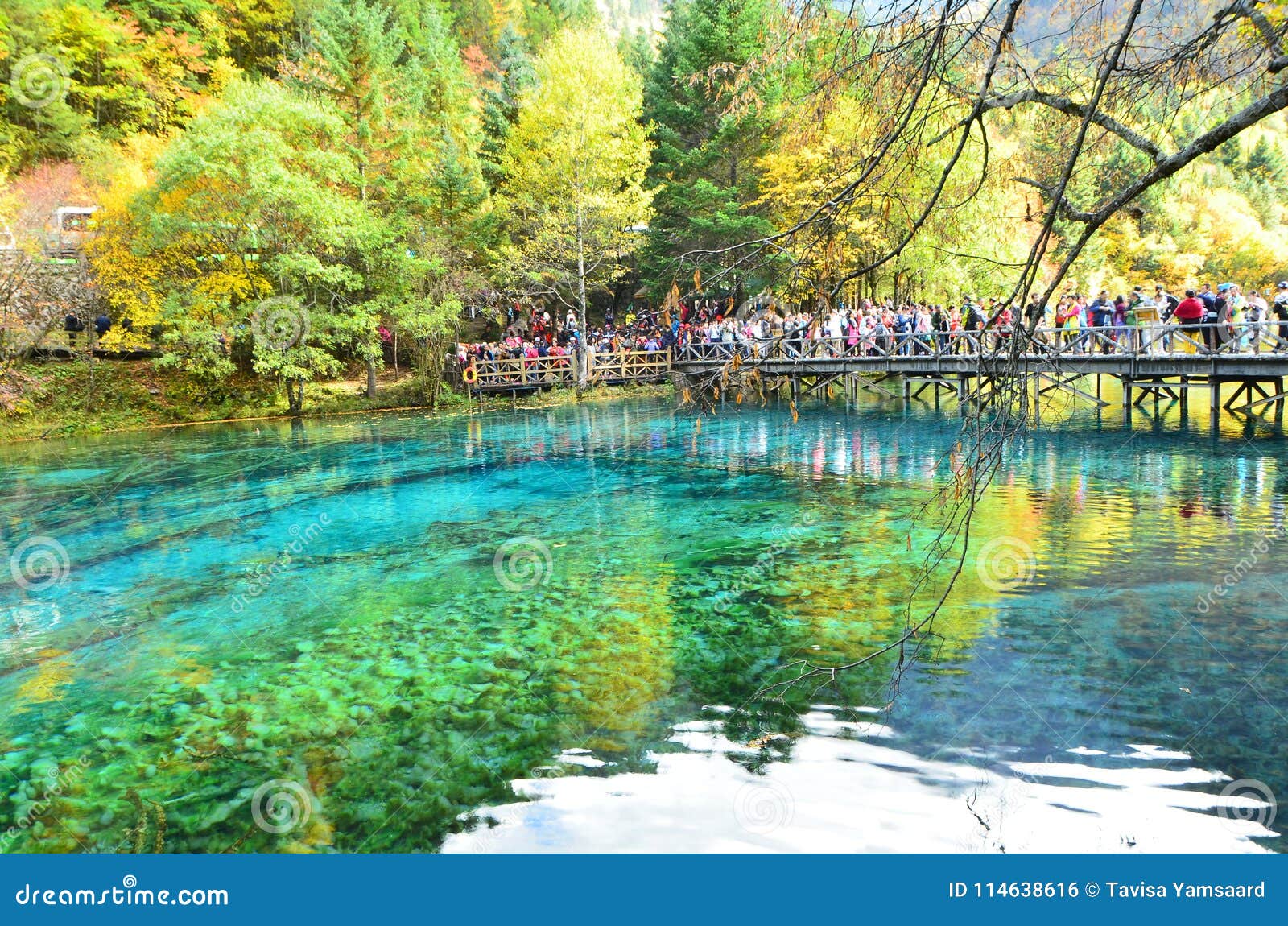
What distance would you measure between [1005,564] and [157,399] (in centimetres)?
3067

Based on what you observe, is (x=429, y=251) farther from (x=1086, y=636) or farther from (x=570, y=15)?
(x=570, y=15)

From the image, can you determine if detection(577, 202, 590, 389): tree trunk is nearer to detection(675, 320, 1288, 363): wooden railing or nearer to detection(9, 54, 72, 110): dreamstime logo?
detection(675, 320, 1288, 363): wooden railing

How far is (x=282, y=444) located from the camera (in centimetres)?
2384

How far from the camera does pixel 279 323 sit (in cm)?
2933

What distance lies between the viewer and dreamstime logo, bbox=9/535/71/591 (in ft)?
36.6

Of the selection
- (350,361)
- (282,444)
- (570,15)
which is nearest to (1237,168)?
(570,15)

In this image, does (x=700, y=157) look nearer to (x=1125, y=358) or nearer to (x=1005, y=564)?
(x=1125, y=358)

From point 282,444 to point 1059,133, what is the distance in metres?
22.3

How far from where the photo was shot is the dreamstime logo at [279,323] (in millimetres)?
28984
